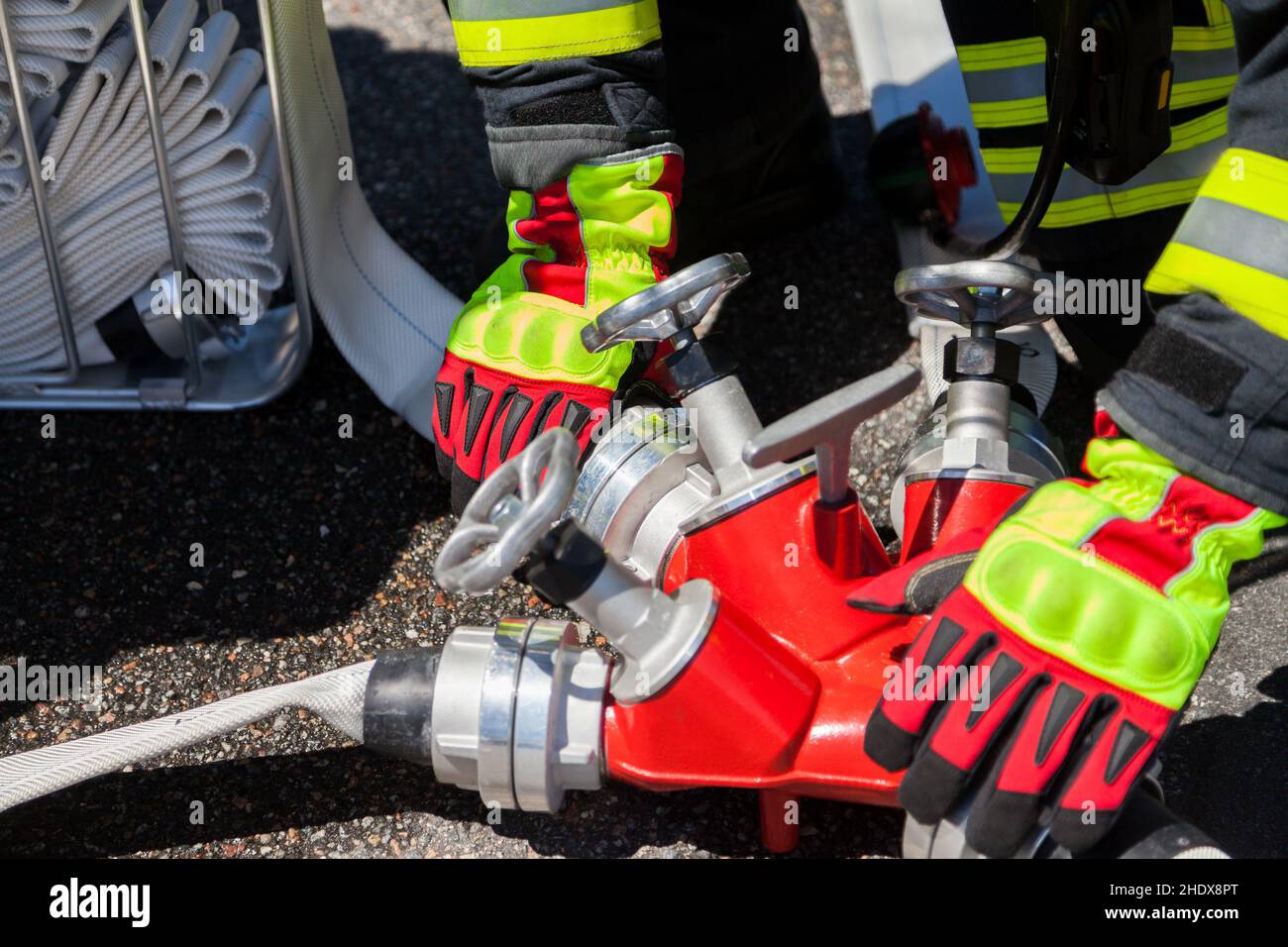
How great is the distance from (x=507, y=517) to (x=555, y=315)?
0.48 m

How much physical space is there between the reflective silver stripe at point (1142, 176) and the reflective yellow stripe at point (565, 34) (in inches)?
21.6

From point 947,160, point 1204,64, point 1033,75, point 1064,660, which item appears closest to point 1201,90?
point 1204,64

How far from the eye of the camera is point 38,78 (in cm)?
139

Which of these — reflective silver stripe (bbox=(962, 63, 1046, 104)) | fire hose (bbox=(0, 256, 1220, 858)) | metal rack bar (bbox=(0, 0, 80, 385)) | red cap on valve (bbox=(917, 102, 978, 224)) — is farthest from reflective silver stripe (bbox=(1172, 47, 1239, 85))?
metal rack bar (bbox=(0, 0, 80, 385))

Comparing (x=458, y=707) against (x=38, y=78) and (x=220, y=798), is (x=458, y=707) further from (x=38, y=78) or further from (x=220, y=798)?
(x=38, y=78)

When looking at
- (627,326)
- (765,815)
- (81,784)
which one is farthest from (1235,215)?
Answer: (81,784)

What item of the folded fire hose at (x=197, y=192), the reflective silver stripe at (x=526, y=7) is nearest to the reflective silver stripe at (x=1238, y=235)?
the reflective silver stripe at (x=526, y=7)

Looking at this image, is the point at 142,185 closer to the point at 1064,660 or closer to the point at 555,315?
the point at 555,315

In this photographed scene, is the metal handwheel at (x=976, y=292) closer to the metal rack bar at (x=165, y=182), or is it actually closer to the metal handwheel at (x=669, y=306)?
the metal handwheel at (x=669, y=306)

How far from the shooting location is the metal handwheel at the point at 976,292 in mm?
1159

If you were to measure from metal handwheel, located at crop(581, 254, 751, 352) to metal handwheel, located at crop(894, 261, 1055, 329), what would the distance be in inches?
6.9

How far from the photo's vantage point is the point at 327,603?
1438 mm

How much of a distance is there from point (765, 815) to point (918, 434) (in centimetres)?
45

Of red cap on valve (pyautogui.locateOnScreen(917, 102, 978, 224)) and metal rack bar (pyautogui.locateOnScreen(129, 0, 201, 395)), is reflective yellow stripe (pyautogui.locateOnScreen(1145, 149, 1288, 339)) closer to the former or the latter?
red cap on valve (pyautogui.locateOnScreen(917, 102, 978, 224))
